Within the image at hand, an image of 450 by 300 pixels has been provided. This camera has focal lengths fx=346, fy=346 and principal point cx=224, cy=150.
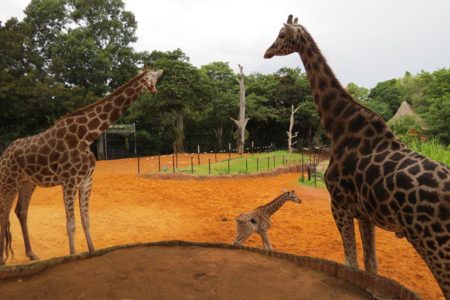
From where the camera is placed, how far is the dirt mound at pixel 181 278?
3057 millimetres

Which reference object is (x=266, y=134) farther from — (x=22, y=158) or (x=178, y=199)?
(x=22, y=158)

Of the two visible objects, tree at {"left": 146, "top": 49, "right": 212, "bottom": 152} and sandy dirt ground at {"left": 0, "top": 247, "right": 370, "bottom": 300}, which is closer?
sandy dirt ground at {"left": 0, "top": 247, "right": 370, "bottom": 300}

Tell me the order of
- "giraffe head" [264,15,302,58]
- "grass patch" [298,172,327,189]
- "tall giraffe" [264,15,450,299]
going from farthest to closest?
"grass patch" [298,172,327,189] → "giraffe head" [264,15,302,58] → "tall giraffe" [264,15,450,299]

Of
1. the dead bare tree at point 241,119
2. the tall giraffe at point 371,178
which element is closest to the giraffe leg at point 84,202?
the tall giraffe at point 371,178

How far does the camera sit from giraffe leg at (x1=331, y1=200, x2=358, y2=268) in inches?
133

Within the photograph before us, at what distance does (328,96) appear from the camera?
365cm

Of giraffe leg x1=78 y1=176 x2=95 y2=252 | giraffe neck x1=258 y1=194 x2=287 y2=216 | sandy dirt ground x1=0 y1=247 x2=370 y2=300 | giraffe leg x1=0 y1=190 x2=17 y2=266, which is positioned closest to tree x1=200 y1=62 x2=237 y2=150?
giraffe neck x1=258 y1=194 x2=287 y2=216

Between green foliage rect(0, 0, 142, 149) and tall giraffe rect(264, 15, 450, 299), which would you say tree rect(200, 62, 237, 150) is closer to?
green foliage rect(0, 0, 142, 149)

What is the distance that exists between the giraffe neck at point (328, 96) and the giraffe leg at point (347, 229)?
2.28 feet

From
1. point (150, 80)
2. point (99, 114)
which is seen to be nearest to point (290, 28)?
point (150, 80)

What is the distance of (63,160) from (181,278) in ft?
7.48

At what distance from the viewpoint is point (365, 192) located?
3051 mm

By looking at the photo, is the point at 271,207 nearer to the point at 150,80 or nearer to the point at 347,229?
the point at 347,229

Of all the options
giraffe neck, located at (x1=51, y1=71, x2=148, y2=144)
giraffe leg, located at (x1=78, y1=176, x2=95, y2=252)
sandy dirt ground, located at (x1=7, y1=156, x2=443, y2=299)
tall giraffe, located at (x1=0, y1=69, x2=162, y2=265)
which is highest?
giraffe neck, located at (x1=51, y1=71, x2=148, y2=144)
